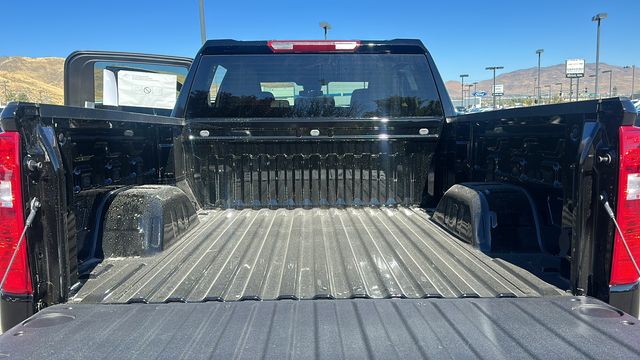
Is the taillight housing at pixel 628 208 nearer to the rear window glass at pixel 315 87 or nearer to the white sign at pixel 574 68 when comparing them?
the rear window glass at pixel 315 87

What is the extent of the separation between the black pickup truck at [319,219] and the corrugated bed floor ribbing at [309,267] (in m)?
0.02

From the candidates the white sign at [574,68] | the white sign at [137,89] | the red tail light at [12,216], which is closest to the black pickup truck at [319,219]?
the red tail light at [12,216]

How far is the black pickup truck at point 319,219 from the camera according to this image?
174 cm

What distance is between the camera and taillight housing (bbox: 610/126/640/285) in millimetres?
1896

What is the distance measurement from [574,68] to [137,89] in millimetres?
68270

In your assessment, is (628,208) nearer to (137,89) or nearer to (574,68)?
(137,89)

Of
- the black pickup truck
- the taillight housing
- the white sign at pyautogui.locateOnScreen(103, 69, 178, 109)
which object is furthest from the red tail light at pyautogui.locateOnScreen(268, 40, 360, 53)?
the taillight housing

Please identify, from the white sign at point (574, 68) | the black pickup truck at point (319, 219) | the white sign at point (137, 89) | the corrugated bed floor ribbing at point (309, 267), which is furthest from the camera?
the white sign at point (574, 68)

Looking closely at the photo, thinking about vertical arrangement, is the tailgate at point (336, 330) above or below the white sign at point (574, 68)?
below

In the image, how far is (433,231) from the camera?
127 inches

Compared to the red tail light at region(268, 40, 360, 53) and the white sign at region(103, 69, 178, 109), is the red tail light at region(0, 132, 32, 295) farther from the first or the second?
the white sign at region(103, 69, 178, 109)

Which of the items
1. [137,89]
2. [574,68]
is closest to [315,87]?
[137,89]

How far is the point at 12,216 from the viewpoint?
1.86 meters

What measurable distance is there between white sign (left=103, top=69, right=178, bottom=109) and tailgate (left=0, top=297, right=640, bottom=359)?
3.84m
